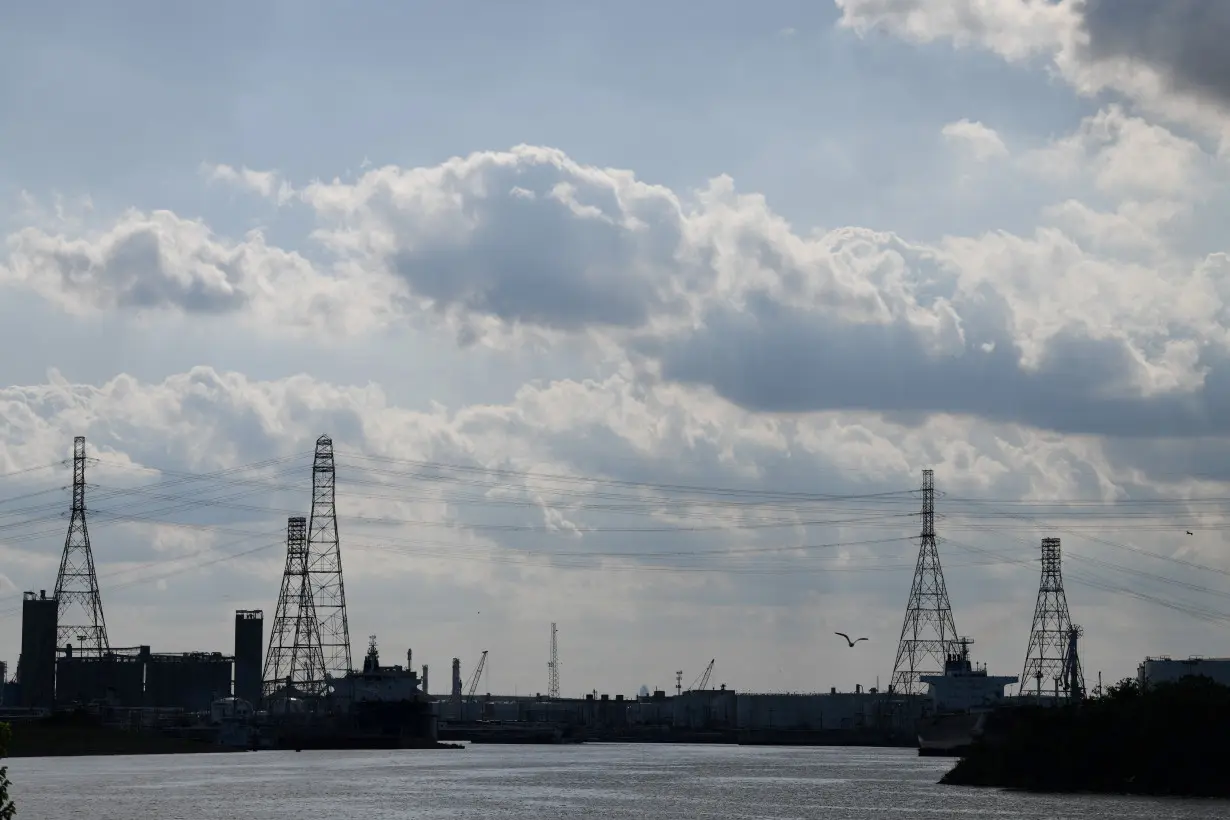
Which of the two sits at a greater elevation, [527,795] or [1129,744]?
[1129,744]

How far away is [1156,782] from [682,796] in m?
32.8

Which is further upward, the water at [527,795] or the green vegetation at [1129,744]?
the green vegetation at [1129,744]

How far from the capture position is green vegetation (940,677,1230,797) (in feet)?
356

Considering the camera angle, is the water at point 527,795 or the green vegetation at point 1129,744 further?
the green vegetation at point 1129,744

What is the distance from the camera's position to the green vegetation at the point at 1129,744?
108m

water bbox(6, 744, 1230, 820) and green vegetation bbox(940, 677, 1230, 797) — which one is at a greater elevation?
green vegetation bbox(940, 677, 1230, 797)

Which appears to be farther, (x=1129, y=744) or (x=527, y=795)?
(x=527, y=795)

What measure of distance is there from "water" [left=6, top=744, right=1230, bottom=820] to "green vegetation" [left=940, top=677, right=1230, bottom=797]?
394 cm

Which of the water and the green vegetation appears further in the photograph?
the green vegetation

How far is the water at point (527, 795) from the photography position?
100 metres

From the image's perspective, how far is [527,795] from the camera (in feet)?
407

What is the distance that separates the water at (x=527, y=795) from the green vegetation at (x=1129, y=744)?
3.94m

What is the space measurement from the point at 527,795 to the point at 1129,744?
141ft

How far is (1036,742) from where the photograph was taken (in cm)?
12175
